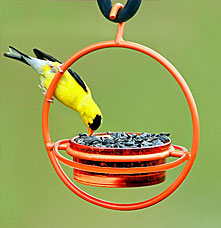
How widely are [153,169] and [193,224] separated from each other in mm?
1998

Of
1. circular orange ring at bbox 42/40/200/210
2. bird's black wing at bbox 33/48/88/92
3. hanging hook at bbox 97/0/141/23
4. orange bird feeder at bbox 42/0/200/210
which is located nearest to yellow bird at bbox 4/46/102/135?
bird's black wing at bbox 33/48/88/92

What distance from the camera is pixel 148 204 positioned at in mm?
1681

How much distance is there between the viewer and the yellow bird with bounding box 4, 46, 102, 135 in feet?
6.99

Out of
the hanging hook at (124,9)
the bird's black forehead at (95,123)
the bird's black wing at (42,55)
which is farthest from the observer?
the bird's black forehead at (95,123)

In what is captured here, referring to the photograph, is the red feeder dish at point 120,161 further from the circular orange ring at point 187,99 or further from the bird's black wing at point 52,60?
the bird's black wing at point 52,60

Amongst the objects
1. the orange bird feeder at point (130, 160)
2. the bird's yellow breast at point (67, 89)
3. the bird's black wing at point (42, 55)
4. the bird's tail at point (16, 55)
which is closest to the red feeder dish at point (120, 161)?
the orange bird feeder at point (130, 160)

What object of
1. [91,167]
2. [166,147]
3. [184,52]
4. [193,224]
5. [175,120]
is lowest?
[193,224]

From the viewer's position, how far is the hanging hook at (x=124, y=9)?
1544 millimetres

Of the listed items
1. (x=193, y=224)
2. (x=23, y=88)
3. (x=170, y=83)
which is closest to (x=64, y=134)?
(x=23, y=88)

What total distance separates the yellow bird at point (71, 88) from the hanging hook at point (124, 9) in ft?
1.90

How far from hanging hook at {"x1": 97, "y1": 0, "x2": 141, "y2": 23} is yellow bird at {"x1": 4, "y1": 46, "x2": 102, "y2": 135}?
1.90 feet

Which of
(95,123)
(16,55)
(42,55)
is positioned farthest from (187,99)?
(16,55)

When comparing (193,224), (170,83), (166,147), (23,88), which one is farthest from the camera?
(193,224)

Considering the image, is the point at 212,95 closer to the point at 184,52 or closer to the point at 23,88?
the point at 184,52
